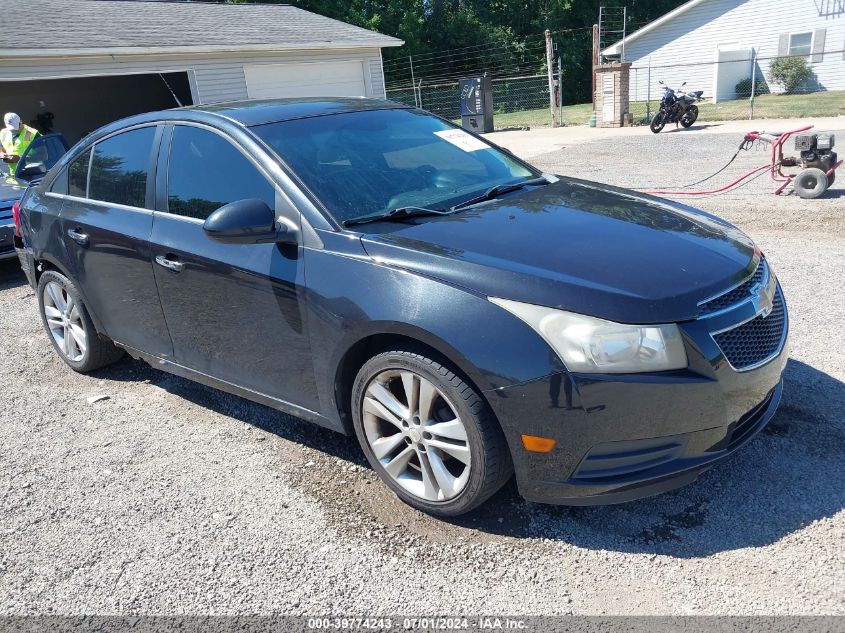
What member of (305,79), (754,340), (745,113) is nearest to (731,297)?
(754,340)

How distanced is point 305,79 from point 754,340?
18125 mm

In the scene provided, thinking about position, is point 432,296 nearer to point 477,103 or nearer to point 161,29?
point 161,29

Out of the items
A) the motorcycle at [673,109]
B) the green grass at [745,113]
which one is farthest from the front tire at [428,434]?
the green grass at [745,113]

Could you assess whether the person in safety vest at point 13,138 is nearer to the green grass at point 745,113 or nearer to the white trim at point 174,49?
the white trim at point 174,49

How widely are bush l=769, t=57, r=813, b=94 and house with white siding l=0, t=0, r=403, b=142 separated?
707 inches

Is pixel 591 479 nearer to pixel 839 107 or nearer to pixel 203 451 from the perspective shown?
pixel 203 451

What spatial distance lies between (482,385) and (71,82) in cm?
2322

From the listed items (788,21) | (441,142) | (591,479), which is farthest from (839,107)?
(591,479)

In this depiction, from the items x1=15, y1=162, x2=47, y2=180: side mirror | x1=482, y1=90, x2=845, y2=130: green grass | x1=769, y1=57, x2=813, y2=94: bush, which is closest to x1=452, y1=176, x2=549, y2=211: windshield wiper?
x1=15, y1=162, x2=47, y2=180: side mirror

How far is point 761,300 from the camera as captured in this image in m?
2.90

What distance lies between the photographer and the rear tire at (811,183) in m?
8.34

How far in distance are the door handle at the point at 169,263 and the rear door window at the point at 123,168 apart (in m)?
0.40

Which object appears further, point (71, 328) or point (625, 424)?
point (71, 328)

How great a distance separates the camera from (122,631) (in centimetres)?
258
